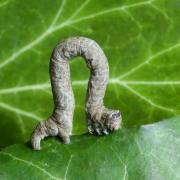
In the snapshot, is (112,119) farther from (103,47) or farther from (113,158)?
(103,47)

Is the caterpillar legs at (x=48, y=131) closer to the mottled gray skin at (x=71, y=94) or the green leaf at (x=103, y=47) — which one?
the mottled gray skin at (x=71, y=94)

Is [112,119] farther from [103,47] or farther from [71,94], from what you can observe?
[103,47]

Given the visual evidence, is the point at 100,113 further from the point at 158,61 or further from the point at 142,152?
the point at 158,61

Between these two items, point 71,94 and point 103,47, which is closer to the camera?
point 71,94

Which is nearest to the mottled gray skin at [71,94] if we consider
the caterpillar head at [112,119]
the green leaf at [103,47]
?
the caterpillar head at [112,119]

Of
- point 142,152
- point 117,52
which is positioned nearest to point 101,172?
point 142,152

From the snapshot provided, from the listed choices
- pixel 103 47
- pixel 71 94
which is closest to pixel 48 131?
pixel 71 94

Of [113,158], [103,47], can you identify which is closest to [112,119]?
[113,158]

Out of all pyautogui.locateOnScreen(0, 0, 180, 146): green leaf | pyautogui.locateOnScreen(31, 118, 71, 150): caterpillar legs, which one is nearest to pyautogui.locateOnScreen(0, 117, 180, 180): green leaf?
pyautogui.locateOnScreen(31, 118, 71, 150): caterpillar legs
